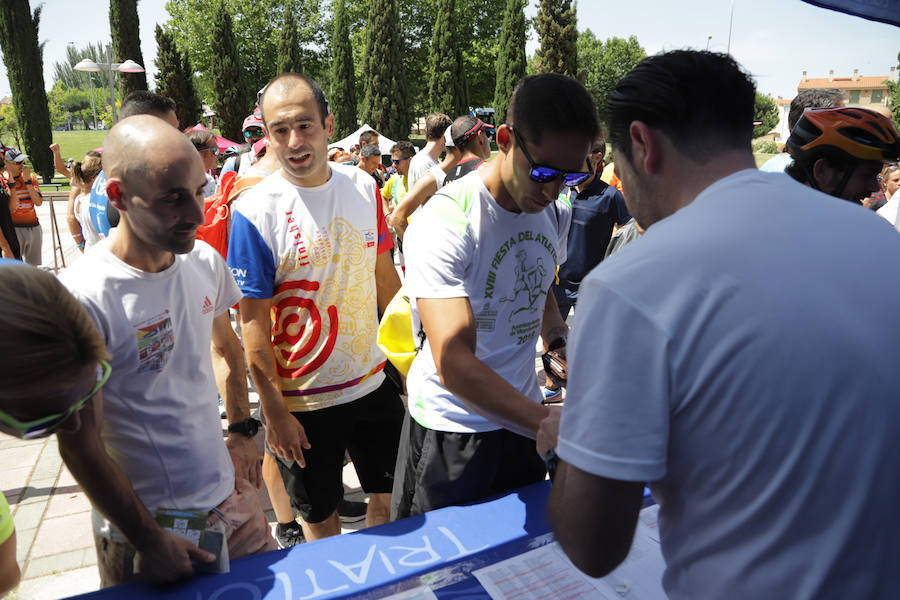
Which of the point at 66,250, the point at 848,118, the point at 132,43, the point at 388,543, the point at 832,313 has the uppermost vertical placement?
the point at 132,43

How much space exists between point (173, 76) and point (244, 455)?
33.3 m

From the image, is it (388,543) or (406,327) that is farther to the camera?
(406,327)

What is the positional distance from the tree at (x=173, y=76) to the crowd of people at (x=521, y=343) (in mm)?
30510

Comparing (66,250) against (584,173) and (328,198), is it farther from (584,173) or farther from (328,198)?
(584,173)

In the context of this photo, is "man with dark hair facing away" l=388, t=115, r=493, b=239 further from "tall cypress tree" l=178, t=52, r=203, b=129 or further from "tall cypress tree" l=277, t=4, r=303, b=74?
"tall cypress tree" l=277, t=4, r=303, b=74

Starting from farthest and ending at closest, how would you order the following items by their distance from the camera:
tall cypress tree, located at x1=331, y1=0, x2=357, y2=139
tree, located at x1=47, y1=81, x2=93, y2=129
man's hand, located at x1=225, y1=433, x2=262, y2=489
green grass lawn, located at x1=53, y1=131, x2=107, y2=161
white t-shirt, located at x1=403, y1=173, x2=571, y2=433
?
tree, located at x1=47, y1=81, x2=93, y2=129
green grass lawn, located at x1=53, y1=131, x2=107, y2=161
tall cypress tree, located at x1=331, y1=0, x2=357, y2=139
man's hand, located at x1=225, y1=433, x2=262, y2=489
white t-shirt, located at x1=403, y1=173, x2=571, y2=433

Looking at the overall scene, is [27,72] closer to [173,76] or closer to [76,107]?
[173,76]

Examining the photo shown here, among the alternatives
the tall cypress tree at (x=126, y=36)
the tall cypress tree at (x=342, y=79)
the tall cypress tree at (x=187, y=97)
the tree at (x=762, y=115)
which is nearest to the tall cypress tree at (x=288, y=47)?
the tall cypress tree at (x=342, y=79)

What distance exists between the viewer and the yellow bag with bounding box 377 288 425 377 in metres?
2.17

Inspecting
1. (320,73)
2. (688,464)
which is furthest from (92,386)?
(320,73)

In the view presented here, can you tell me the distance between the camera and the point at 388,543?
57.4 inches

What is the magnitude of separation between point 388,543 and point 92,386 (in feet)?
2.46

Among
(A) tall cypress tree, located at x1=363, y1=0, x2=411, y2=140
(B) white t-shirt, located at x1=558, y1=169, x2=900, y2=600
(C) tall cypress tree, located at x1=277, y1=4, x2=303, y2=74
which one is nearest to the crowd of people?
(B) white t-shirt, located at x1=558, y1=169, x2=900, y2=600

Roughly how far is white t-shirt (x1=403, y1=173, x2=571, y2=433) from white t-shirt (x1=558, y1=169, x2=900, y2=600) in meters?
0.88
